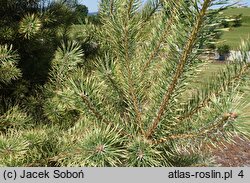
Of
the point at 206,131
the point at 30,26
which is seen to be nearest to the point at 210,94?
the point at 206,131

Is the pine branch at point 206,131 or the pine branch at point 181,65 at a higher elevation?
the pine branch at point 181,65

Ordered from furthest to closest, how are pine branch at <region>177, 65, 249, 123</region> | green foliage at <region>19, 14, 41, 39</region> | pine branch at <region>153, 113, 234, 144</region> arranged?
green foliage at <region>19, 14, 41, 39</region>
pine branch at <region>177, 65, 249, 123</region>
pine branch at <region>153, 113, 234, 144</region>

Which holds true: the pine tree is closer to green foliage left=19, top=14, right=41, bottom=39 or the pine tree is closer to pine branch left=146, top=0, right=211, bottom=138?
pine branch left=146, top=0, right=211, bottom=138

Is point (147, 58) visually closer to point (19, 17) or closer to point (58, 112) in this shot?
point (58, 112)

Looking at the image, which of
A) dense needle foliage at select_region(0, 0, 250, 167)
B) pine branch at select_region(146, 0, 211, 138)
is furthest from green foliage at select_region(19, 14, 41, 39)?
pine branch at select_region(146, 0, 211, 138)

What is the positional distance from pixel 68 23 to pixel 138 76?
1414 millimetres

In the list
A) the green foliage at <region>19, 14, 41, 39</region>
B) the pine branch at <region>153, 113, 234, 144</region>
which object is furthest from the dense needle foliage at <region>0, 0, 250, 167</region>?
the green foliage at <region>19, 14, 41, 39</region>

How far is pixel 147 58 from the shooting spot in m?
1.66

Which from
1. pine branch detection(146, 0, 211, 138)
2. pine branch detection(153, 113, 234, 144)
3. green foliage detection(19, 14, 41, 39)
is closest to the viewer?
pine branch detection(146, 0, 211, 138)

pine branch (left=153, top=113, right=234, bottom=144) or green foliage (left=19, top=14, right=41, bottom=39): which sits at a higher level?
green foliage (left=19, top=14, right=41, bottom=39)

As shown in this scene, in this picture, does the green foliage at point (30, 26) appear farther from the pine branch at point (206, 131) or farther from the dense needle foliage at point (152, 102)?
the pine branch at point (206, 131)

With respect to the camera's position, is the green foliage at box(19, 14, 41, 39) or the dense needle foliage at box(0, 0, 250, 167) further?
the green foliage at box(19, 14, 41, 39)

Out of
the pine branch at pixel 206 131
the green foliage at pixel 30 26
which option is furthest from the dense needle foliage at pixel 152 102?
the green foliage at pixel 30 26

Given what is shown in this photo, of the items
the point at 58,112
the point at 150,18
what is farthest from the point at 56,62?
the point at 150,18
